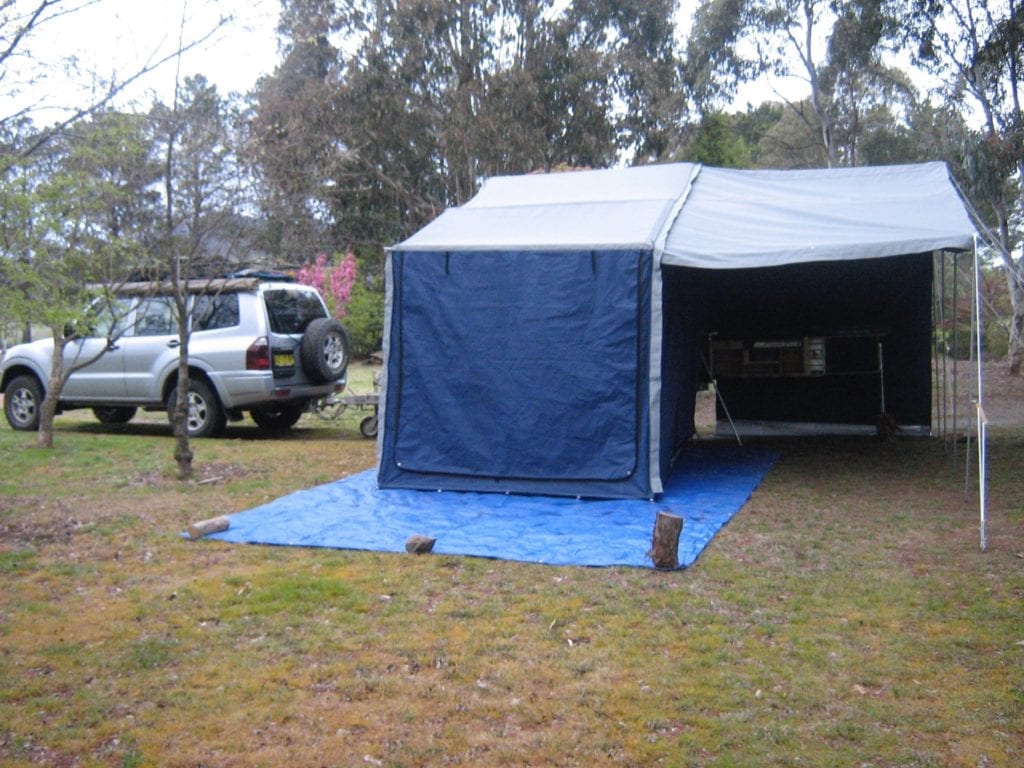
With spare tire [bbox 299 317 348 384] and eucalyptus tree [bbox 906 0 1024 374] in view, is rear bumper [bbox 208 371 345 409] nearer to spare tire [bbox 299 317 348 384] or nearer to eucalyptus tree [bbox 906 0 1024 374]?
spare tire [bbox 299 317 348 384]

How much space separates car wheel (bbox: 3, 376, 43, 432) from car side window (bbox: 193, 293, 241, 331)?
2.42m

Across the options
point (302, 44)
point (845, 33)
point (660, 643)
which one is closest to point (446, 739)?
point (660, 643)

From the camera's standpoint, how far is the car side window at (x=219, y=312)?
33.9 ft

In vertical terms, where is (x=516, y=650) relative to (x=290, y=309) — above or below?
below

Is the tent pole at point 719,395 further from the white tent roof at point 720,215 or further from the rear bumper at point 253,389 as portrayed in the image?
the rear bumper at point 253,389

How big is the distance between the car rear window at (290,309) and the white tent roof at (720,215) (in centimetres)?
235

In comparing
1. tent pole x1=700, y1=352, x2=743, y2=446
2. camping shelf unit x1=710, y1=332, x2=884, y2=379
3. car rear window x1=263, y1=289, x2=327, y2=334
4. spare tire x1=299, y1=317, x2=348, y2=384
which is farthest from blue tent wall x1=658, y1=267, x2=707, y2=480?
car rear window x1=263, y1=289, x2=327, y2=334

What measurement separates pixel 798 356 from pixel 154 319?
7.03 meters

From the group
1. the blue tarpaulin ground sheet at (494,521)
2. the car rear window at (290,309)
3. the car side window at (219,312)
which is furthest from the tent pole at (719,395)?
the car side window at (219,312)

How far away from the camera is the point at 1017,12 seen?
11047 mm

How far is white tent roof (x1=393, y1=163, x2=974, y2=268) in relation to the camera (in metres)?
7.17

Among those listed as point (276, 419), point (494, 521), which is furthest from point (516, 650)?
point (276, 419)

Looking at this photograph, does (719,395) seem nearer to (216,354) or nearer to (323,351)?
(323,351)

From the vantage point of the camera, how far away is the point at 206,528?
6.23 meters
